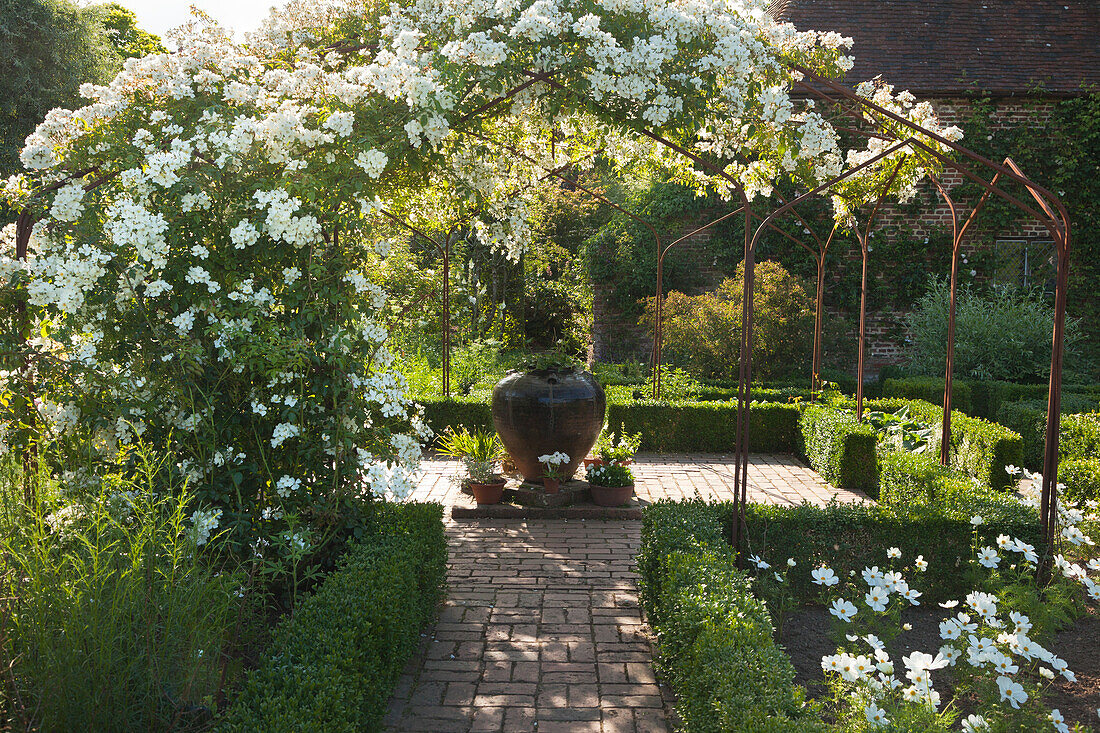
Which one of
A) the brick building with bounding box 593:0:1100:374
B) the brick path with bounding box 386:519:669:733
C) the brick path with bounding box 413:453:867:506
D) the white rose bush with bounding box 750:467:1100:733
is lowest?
the brick path with bounding box 386:519:669:733

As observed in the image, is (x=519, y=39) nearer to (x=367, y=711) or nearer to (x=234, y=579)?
(x=234, y=579)

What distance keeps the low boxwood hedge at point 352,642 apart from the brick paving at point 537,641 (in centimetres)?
23

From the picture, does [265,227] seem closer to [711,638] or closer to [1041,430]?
[711,638]

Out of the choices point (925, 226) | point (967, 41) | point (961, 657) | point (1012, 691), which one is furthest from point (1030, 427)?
point (967, 41)

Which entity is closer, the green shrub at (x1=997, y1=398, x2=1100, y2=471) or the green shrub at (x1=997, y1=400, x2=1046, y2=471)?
the green shrub at (x1=997, y1=398, x2=1100, y2=471)

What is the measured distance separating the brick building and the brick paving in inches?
362

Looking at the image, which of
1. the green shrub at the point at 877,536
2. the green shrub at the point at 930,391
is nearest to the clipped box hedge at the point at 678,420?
the green shrub at the point at 930,391

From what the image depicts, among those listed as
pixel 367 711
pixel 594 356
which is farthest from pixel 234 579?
pixel 594 356

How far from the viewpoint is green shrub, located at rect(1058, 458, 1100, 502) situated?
6.10m

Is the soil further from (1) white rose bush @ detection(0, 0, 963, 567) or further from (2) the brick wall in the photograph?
(2) the brick wall

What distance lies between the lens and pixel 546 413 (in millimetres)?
6500

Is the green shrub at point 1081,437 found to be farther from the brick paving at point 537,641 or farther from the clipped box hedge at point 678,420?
the clipped box hedge at point 678,420

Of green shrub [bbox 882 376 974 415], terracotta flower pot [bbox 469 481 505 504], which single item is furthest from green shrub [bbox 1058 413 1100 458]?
terracotta flower pot [bbox 469 481 505 504]

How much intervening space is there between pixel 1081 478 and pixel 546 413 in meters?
4.47
